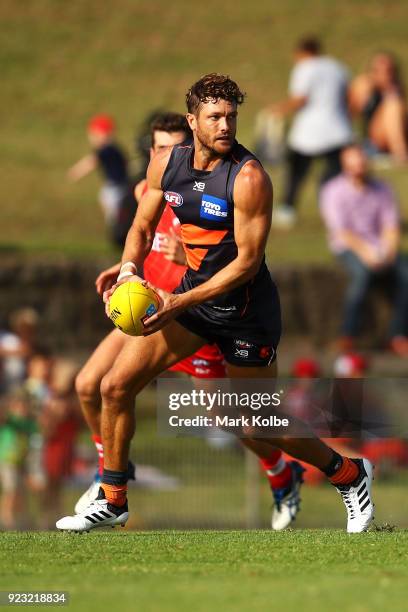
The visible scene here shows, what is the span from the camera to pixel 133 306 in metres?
8.31

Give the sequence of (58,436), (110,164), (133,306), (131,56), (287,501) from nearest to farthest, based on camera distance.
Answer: (133,306)
(287,501)
(58,436)
(110,164)
(131,56)

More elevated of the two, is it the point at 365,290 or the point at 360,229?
the point at 360,229

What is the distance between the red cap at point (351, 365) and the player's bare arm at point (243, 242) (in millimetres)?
7671

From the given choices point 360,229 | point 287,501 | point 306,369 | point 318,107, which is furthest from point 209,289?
point 318,107

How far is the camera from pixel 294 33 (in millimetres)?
34594

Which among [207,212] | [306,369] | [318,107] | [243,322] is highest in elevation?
[318,107]

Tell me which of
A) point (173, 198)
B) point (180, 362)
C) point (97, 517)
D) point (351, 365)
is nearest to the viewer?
point (173, 198)

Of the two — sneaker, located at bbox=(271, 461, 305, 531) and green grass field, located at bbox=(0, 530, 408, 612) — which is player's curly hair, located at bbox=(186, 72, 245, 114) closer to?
green grass field, located at bbox=(0, 530, 408, 612)

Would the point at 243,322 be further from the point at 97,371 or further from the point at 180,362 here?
the point at 97,371

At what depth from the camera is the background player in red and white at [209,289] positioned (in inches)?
328

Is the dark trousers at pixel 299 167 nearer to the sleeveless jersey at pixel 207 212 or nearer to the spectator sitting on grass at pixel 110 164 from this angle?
the spectator sitting on grass at pixel 110 164

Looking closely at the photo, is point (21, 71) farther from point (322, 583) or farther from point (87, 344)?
point (322, 583)

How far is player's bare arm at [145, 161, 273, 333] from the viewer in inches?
326

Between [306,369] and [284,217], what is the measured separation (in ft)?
21.3
